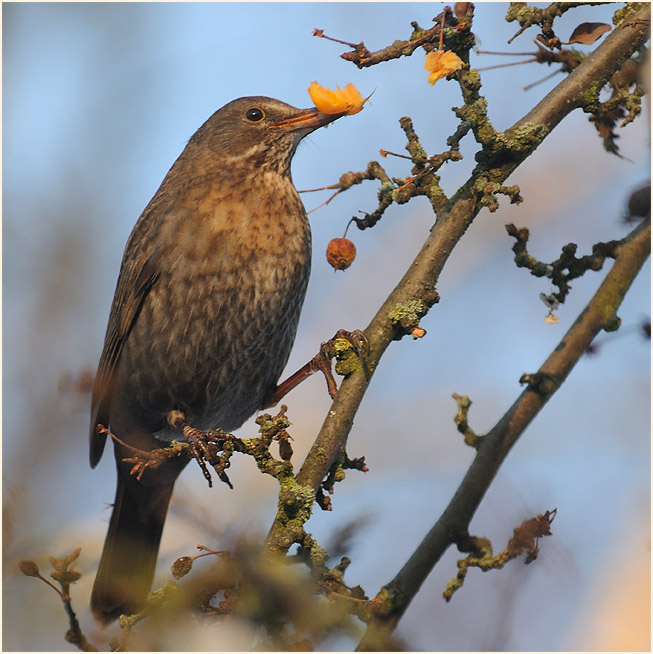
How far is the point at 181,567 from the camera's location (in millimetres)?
2635

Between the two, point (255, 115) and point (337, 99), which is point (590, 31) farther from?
point (255, 115)

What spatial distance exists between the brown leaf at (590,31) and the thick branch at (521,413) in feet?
2.40

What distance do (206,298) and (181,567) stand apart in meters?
1.97

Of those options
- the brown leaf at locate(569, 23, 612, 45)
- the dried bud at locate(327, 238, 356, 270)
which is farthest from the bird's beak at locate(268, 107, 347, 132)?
the brown leaf at locate(569, 23, 612, 45)

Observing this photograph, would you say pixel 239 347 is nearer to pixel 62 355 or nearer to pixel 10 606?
pixel 62 355

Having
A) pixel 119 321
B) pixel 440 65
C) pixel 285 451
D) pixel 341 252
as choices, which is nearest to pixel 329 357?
pixel 285 451

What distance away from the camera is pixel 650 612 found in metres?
3.71

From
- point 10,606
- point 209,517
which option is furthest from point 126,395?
point 209,517

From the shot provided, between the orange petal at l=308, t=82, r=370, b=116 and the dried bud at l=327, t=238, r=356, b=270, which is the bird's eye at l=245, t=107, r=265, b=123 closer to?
the orange petal at l=308, t=82, r=370, b=116

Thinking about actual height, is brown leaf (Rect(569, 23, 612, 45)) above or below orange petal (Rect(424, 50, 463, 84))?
above

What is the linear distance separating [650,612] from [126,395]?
2900 millimetres

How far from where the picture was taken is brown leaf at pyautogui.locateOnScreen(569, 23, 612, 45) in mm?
3217

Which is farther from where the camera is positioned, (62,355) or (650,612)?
(650,612)

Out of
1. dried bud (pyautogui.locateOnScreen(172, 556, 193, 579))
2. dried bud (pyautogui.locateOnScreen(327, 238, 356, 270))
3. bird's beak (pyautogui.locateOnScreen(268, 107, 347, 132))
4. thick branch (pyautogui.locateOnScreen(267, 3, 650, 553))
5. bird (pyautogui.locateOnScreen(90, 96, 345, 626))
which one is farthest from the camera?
bird's beak (pyautogui.locateOnScreen(268, 107, 347, 132))
